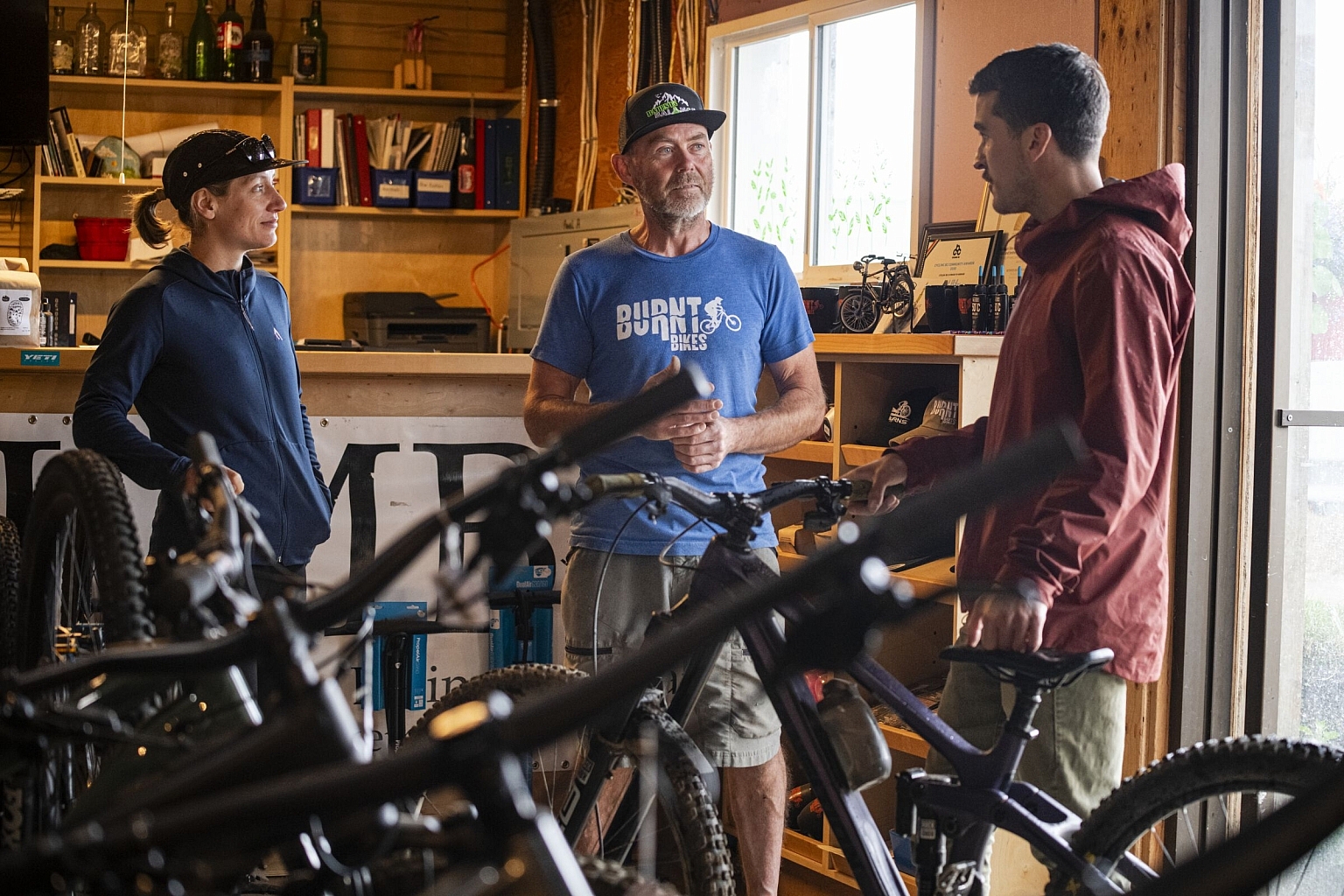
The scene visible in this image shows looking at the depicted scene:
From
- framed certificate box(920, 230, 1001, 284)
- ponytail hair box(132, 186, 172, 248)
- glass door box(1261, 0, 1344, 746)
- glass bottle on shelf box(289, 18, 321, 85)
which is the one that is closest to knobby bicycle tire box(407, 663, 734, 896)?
ponytail hair box(132, 186, 172, 248)

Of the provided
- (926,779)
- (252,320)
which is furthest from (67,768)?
(252,320)

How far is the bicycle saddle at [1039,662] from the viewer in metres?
1.46

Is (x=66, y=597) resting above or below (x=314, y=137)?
below

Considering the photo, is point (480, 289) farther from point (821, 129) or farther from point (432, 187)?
point (821, 129)

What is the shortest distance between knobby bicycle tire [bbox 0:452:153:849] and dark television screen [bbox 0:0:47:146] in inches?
182

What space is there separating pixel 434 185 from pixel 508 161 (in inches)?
14.0

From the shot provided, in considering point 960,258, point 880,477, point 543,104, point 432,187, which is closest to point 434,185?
point 432,187

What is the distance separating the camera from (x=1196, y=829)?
1493 millimetres

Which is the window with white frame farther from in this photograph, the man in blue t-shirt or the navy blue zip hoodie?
the navy blue zip hoodie

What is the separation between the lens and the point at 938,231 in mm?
3229

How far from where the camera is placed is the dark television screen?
5391 millimetres

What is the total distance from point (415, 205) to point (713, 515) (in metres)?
4.66

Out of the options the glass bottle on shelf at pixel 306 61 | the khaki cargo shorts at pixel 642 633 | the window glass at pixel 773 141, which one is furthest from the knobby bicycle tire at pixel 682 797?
the glass bottle on shelf at pixel 306 61

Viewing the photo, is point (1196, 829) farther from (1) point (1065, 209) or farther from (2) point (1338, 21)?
(2) point (1338, 21)
